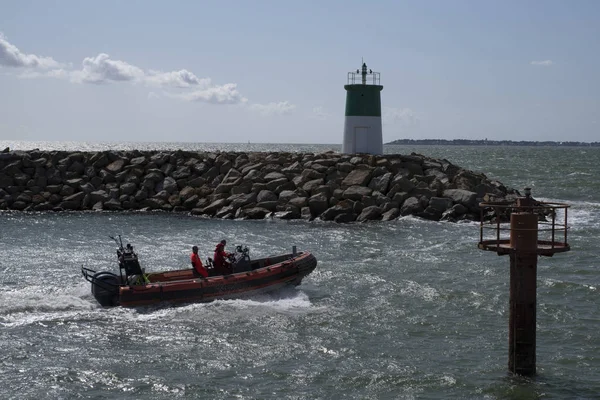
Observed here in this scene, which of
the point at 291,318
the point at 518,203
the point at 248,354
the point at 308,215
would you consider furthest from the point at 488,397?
the point at 308,215

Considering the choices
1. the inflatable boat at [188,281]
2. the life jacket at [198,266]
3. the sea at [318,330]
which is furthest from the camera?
the life jacket at [198,266]

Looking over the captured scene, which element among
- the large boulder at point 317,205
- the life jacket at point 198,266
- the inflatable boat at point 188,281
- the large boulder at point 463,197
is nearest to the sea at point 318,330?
the inflatable boat at point 188,281

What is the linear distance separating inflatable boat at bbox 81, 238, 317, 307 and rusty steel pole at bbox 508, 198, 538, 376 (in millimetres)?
6362

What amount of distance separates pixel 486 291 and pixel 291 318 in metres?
4.51

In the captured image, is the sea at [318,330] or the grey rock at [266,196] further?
the grey rock at [266,196]

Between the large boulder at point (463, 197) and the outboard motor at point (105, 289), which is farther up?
the large boulder at point (463, 197)

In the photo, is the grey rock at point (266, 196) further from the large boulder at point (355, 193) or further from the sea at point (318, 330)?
the sea at point (318, 330)

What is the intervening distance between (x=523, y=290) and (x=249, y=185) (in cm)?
1994

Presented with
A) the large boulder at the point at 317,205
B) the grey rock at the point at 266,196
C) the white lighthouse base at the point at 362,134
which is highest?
the white lighthouse base at the point at 362,134

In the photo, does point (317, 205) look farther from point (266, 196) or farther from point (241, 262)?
point (241, 262)

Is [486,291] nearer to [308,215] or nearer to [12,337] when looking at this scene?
[12,337]

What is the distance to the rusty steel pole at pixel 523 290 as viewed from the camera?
34.0ft

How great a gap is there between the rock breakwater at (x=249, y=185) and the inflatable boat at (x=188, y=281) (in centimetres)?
1039

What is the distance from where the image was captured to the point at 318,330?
44.3 ft
